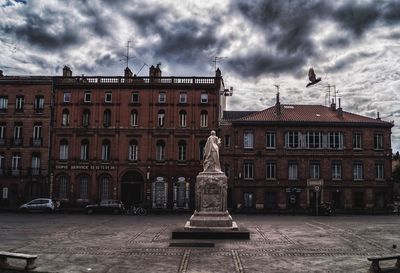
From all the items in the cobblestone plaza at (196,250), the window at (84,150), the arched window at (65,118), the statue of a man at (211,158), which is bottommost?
the cobblestone plaza at (196,250)

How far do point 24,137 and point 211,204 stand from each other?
33262 millimetres

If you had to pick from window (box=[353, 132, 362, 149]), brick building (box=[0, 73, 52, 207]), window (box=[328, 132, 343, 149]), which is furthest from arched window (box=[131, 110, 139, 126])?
window (box=[353, 132, 362, 149])

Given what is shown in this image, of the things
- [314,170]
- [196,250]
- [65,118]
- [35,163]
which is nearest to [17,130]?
[35,163]

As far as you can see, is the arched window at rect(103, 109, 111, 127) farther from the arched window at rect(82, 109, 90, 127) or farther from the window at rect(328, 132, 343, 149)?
the window at rect(328, 132, 343, 149)

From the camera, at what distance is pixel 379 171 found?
4769cm

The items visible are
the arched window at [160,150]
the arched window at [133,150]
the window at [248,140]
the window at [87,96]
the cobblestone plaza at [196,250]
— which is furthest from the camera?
the window at [87,96]

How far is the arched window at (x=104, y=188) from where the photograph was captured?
47625 mm

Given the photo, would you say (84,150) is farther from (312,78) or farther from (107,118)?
(312,78)

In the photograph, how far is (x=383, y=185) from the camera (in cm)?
4731

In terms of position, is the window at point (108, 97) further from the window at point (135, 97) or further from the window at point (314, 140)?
the window at point (314, 140)

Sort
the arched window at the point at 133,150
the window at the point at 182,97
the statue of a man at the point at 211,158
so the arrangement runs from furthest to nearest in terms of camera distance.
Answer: the window at the point at 182,97
the arched window at the point at 133,150
the statue of a man at the point at 211,158

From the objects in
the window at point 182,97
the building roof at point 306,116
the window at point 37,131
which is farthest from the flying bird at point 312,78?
the window at point 37,131

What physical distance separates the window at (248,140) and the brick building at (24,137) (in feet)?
71.0

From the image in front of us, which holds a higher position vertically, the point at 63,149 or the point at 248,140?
the point at 248,140
